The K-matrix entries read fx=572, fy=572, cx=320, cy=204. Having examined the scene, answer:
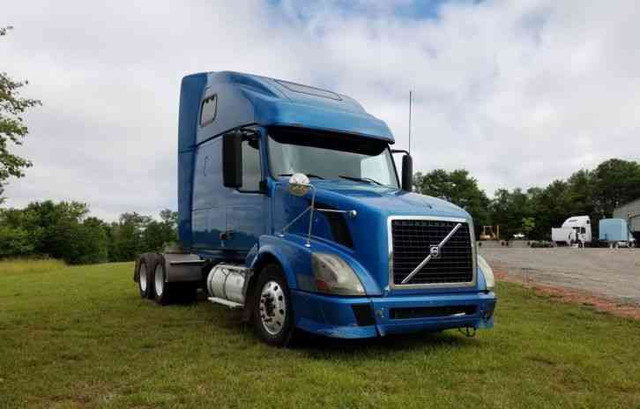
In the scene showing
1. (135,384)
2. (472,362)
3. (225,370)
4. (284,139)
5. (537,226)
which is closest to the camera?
(135,384)

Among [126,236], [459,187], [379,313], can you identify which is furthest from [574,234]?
[379,313]

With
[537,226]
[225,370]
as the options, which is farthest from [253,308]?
[537,226]

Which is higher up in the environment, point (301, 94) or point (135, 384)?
point (301, 94)

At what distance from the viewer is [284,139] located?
24.5 feet

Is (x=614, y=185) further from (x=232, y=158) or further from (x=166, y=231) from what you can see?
(x=232, y=158)

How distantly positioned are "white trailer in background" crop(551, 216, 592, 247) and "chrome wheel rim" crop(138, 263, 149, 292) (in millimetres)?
62565

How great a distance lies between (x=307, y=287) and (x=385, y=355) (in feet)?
3.66

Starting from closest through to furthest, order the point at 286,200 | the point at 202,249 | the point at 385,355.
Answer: the point at 385,355 → the point at 286,200 → the point at 202,249

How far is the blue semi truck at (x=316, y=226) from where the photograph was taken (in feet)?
19.6

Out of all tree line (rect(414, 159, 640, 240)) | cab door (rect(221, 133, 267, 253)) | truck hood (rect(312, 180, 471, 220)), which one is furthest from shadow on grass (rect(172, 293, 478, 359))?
tree line (rect(414, 159, 640, 240))

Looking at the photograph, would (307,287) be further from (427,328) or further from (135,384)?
(135,384)

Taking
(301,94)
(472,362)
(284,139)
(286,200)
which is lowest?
(472,362)

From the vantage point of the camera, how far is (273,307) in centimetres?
666

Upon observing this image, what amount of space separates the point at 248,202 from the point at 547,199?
112 meters
